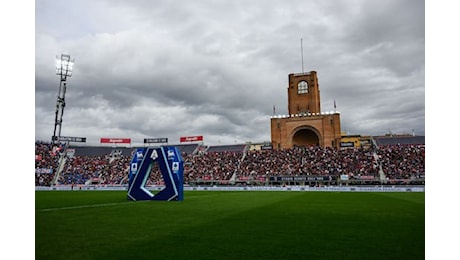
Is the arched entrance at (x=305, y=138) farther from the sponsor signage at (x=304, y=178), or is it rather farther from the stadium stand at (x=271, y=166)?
the sponsor signage at (x=304, y=178)

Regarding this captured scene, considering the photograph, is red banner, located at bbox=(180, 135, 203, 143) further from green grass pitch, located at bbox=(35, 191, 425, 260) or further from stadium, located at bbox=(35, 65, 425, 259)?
green grass pitch, located at bbox=(35, 191, 425, 260)

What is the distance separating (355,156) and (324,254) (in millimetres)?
40748

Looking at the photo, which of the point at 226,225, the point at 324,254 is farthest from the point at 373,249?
the point at 226,225

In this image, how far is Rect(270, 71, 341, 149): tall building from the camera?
48.4 meters

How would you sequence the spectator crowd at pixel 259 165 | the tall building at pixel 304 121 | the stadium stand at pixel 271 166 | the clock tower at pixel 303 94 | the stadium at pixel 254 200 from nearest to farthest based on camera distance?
the stadium at pixel 254 200 → the stadium stand at pixel 271 166 → the spectator crowd at pixel 259 165 → the tall building at pixel 304 121 → the clock tower at pixel 303 94

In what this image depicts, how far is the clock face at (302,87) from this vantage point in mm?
53406

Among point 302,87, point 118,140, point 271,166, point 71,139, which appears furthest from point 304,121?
point 71,139

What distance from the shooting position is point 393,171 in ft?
124

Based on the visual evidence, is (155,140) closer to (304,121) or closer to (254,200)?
(304,121)

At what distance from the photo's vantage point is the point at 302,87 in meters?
53.6

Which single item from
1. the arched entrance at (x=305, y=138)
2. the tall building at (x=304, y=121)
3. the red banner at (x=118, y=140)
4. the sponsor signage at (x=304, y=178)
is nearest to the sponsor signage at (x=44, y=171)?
the red banner at (x=118, y=140)

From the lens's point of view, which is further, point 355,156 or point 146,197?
point 355,156

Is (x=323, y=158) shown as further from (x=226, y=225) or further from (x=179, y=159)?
(x=226, y=225)

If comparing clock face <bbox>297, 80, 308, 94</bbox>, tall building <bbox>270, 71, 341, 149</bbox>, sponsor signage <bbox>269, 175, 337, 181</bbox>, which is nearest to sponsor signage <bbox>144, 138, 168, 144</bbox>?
tall building <bbox>270, 71, 341, 149</bbox>
